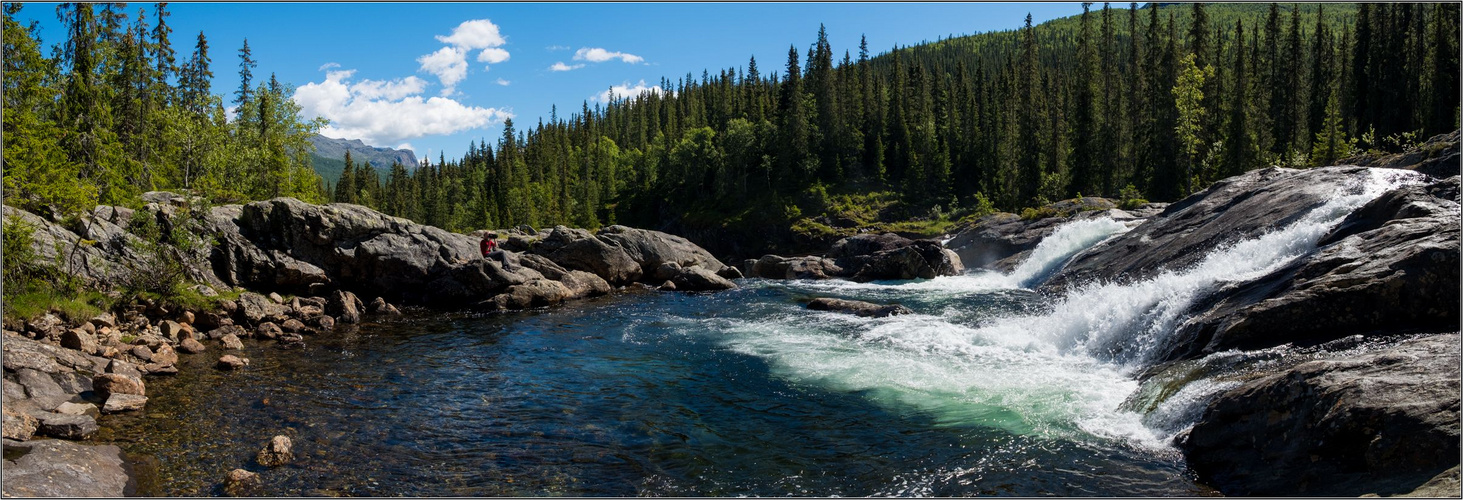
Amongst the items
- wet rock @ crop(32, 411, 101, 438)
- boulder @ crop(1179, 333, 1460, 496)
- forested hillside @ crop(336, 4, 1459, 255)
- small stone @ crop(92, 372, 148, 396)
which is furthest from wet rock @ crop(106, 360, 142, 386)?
forested hillside @ crop(336, 4, 1459, 255)

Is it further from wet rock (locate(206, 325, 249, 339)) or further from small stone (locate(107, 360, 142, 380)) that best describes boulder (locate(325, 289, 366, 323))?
small stone (locate(107, 360, 142, 380))

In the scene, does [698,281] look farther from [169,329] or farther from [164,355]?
[164,355]

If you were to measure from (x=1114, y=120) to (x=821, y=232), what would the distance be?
3154 centimetres

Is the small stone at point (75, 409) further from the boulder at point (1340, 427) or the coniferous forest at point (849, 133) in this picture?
the boulder at point (1340, 427)

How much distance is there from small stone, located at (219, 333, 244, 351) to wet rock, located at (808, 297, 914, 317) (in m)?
21.2

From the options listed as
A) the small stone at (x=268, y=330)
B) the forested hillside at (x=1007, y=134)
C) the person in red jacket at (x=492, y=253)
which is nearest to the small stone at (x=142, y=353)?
the small stone at (x=268, y=330)

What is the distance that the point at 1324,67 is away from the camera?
76875 mm

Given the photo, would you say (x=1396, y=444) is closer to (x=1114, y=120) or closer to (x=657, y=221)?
(x=1114, y=120)

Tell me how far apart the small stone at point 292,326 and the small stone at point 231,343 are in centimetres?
237

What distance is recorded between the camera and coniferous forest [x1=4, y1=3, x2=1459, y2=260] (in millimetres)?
37500

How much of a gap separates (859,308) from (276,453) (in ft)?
69.2

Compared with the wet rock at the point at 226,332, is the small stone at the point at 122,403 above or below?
below

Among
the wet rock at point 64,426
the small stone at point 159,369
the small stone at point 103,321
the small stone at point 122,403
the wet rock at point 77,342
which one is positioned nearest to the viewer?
the wet rock at point 64,426

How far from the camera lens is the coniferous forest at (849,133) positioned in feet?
123
